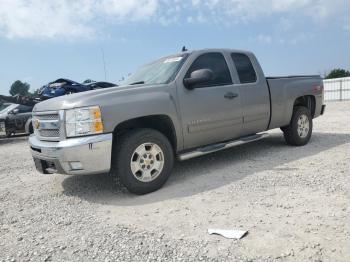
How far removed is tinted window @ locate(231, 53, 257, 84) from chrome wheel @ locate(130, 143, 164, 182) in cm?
219

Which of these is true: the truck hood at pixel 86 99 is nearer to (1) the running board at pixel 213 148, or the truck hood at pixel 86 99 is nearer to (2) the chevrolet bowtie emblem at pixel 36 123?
(2) the chevrolet bowtie emblem at pixel 36 123

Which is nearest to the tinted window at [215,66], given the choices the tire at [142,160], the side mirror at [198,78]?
the side mirror at [198,78]

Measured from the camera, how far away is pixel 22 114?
41.9 feet

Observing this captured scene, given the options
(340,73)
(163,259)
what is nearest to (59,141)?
(163,259)

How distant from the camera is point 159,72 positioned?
5.68 metres

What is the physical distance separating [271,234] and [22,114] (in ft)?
37.3

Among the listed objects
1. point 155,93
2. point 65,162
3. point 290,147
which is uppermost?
point 155,93

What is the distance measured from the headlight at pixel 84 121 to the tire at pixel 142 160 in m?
0.42

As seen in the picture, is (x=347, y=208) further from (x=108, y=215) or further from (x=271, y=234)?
(x=108, y=215)

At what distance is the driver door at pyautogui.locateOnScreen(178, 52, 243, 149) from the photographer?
5.30 metres

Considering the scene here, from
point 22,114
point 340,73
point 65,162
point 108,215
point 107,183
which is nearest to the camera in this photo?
point 108,215

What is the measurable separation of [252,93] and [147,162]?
2.44 meters

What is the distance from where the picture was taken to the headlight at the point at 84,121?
4383 millimetres

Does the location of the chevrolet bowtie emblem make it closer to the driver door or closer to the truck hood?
the truck hood
